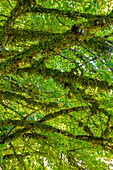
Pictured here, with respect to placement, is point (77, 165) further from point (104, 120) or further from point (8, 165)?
point (8, 165)

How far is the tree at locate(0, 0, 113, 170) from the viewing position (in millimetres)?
3422

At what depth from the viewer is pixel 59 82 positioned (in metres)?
4.82

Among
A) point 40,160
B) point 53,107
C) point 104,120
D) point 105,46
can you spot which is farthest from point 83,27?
point 40,160

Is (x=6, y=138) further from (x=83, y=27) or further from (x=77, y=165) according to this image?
(x=83, y=27)

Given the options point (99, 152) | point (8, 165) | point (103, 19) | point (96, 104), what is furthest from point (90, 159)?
point (103, 19)

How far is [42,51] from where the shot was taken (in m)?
3.32

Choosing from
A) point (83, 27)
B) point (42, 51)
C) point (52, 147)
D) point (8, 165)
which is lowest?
point (8, 165)

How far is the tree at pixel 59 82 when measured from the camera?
342 centimetres

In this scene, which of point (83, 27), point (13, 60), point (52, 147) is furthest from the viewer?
point (52, 147)

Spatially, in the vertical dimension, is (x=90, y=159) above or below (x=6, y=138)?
below

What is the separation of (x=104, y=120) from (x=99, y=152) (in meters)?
1.24

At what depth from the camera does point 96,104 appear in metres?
5.38

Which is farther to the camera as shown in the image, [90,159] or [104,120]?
[104,120]

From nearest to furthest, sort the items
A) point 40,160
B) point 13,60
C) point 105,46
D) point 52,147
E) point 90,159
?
point 13,60, point 105,46, point 52,147, point 90,159, point 40,160
